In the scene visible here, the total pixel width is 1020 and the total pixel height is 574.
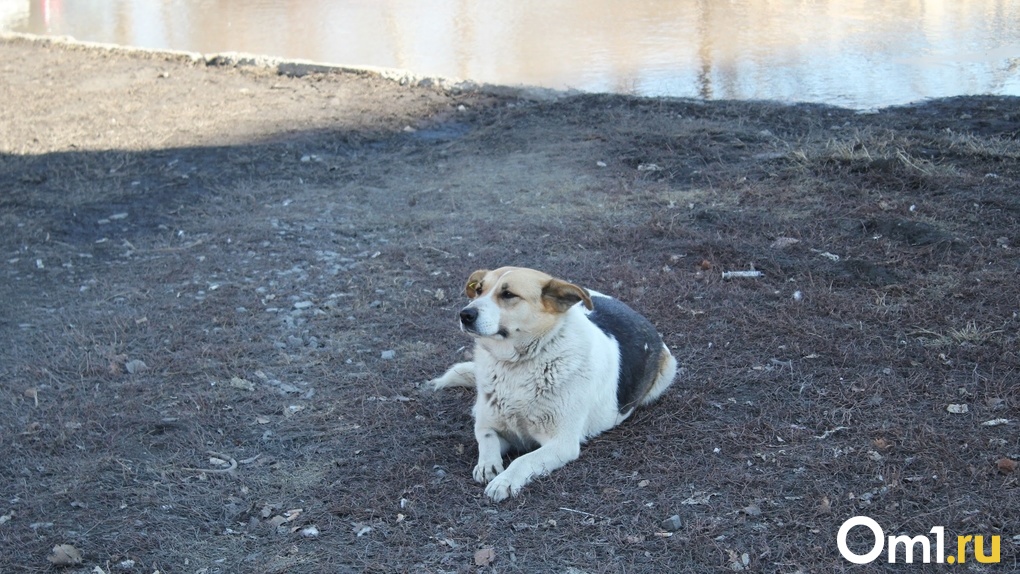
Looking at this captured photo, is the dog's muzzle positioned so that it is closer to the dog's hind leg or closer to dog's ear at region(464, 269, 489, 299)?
dog's ear at region(464, 269, 489, 299)

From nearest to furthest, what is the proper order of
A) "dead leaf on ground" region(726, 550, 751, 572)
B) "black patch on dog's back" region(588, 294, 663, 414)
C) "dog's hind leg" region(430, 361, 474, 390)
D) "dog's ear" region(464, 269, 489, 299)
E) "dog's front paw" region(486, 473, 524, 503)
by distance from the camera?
"dead leaf on ground" region(726, 550, 751, 572) → "dog's front paw" region(486, 473, 524, 503) → "dog's ear" region(464, 269, 489, 299) → "black patch on dog's back" region(588, 294, 663, 414) → "dog's hind leg" region(430, 361, 474, 390)

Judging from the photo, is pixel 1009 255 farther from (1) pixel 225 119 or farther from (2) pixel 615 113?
(1) pixel 225 119

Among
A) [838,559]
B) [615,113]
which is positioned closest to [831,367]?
[838,559]

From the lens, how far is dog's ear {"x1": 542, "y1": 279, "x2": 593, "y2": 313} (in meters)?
4.30

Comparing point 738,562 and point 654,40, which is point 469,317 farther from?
point 654,40

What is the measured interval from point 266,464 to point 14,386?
1.89 metres

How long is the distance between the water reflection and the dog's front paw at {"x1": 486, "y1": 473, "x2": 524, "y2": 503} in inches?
314

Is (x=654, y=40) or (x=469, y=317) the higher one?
(x=469, y=317)

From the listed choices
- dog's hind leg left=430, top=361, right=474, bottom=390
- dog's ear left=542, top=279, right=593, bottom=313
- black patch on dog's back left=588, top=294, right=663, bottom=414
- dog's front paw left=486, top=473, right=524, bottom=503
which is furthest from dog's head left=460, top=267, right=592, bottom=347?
dog's hind leg left=430, top=361, right=474, bottom=390

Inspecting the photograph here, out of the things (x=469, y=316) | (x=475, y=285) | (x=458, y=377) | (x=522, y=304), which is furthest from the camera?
(x=458, y=377)

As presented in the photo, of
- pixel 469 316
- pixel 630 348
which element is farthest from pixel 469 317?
pixel 630 348

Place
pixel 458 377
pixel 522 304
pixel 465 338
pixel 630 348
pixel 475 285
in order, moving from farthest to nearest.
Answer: pixel 465 338, pixel 458 377, pixel 630 348, pixel 475 285, pixel 522 304

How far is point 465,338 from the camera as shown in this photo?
5.82 metres

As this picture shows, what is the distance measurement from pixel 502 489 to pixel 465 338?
1.86 m
